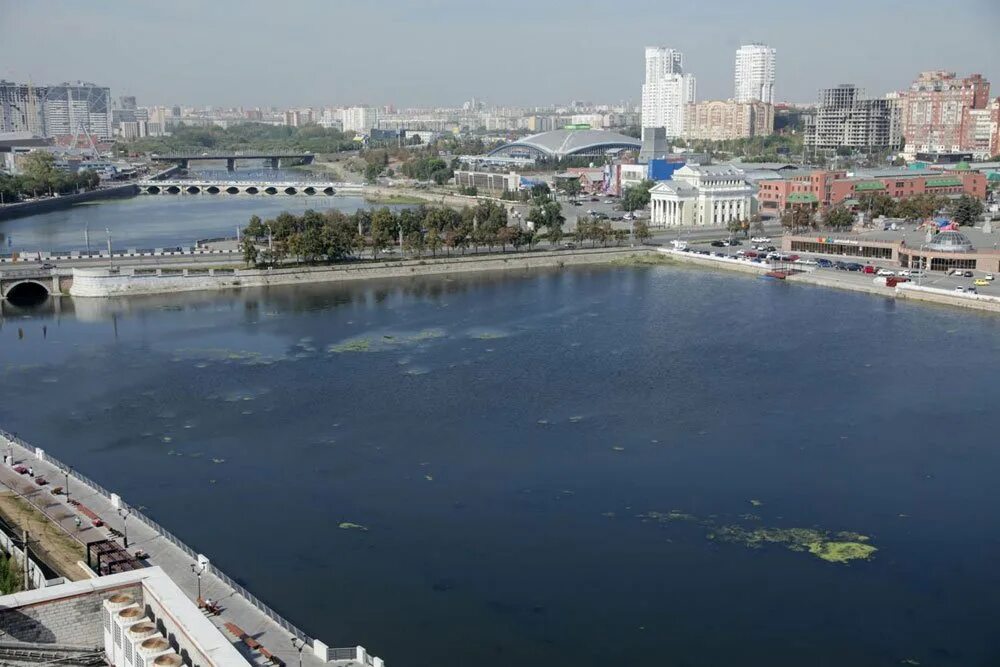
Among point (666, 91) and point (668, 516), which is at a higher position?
point (666, 91)

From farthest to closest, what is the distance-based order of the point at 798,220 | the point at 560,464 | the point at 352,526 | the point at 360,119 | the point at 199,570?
the point at 360,119
the point at 798,220
the point at 560,464
the point at 352,526
the point at 199,570

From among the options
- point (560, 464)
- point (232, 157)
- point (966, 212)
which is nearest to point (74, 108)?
point (232, 157)

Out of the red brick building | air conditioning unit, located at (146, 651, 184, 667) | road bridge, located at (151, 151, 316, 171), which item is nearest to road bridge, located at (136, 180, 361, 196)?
road bridge, located at (151, 151, 316, 171)

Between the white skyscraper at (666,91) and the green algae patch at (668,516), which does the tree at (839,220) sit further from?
the white skyscraper at (666,91)

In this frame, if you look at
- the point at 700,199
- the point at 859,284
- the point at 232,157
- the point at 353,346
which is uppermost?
→ the point at 232,157

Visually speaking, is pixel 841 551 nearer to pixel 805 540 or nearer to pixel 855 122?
pixel 805 540

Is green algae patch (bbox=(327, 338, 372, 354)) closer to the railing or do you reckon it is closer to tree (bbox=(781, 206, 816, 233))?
the railing

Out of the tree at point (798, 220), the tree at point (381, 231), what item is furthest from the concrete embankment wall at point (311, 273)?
the tree at point (798, 220)
